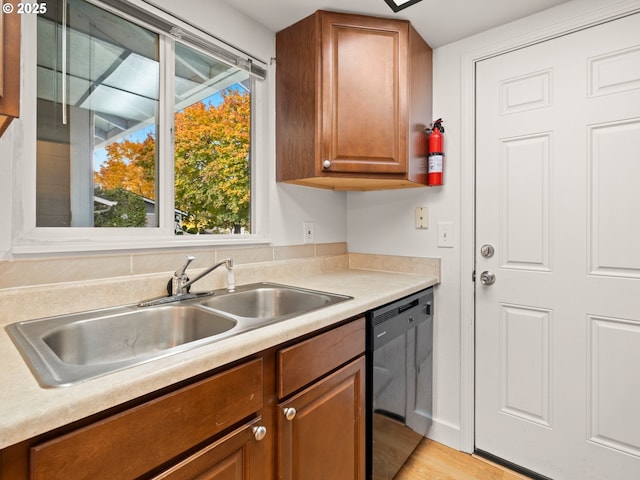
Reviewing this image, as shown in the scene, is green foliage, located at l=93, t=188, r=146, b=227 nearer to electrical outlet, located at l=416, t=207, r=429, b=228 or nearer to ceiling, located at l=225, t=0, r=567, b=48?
Result: ceiling, located at l=225, t=0, r=567, b=48

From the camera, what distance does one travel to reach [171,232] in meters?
1.43

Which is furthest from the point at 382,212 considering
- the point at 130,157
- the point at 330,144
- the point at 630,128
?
the point at 130,157

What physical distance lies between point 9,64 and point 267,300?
1161 mm

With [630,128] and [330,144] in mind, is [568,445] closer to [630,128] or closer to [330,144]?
[630,128]

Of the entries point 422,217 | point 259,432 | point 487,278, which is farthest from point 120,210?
point 487,278

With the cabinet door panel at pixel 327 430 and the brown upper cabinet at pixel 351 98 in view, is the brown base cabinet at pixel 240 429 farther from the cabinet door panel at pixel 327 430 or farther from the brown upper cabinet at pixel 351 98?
the brown upper cabinet at pixel 351 98

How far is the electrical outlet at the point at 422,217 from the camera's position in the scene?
1921 millimetres

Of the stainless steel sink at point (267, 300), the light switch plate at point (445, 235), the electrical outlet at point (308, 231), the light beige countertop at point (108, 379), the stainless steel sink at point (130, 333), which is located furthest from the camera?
the electrical outlet at point (308, 231)

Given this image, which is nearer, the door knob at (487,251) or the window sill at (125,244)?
the window sill at (125,244)

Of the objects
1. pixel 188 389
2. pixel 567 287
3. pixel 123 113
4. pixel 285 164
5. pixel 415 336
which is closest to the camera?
pixel 188 389

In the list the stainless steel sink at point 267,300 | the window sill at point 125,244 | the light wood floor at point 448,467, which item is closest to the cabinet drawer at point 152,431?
the stainless steel sink at point 267,300

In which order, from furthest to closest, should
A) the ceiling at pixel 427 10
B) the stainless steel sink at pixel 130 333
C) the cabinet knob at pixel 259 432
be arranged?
the ceiling at pixel 427 10, the stainless steel sink at pixel 130 333, the cabinet knob at pixel 259 432

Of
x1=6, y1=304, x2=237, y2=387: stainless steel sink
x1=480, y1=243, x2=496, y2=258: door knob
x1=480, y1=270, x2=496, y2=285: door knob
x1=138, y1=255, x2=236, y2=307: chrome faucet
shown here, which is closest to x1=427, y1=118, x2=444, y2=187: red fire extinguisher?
x1=480, y1=243, x2=496, y2=258: door knob

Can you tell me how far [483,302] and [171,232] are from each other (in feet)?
5.21
